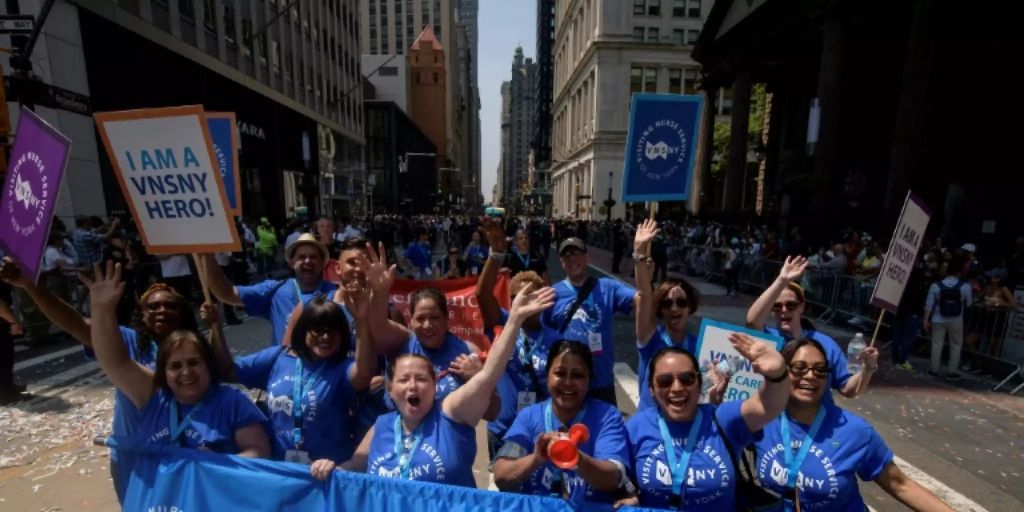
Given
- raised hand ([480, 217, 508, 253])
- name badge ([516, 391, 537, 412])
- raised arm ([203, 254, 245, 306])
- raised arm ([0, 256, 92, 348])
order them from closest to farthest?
1. raised arm ([0, 256, 92, 348])
2. name badge ([516, 391, 537, 412])
3. raised arm ([203, 254, 245, 306])
4. raised hand ([480, 217, 508, 253])

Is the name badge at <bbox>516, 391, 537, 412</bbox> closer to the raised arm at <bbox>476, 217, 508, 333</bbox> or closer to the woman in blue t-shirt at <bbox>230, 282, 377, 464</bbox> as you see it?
the raised arm at <bbox>476, 217, 508, 333</bbox>

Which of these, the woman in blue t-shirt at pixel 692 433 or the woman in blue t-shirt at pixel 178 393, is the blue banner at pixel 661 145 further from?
the woman in blue t-shirt at pixel 178 393

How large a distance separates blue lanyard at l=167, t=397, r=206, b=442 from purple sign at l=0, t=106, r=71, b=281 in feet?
4.32

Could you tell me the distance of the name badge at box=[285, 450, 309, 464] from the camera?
8.88ft

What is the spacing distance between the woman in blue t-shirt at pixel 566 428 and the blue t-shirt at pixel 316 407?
984 mm

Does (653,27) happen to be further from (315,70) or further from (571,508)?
(571,508)

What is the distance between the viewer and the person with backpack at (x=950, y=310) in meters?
6.94

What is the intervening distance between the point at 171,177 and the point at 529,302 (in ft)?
7.59

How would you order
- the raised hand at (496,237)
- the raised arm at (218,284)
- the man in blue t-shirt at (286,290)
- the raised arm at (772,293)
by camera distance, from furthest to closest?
1. the raised hand at (496,237)
2. the man in blue t-shirt at (286,290)
3. the raised arm at (218,284)
4. the raised arm at (772,293)

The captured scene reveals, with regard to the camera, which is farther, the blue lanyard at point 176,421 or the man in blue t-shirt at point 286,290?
the man in blue t-shirt at point 286,290

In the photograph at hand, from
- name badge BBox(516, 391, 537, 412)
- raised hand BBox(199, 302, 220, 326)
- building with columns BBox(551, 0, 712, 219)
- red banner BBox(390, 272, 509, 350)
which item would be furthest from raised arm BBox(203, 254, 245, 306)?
building with columns BBox(551, 0, 712, 219)

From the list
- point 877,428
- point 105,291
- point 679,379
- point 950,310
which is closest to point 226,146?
point 105,291

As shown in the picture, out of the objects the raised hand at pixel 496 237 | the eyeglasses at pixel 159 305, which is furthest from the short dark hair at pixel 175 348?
the raised hand at pixel 496 237

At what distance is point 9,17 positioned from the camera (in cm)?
735
